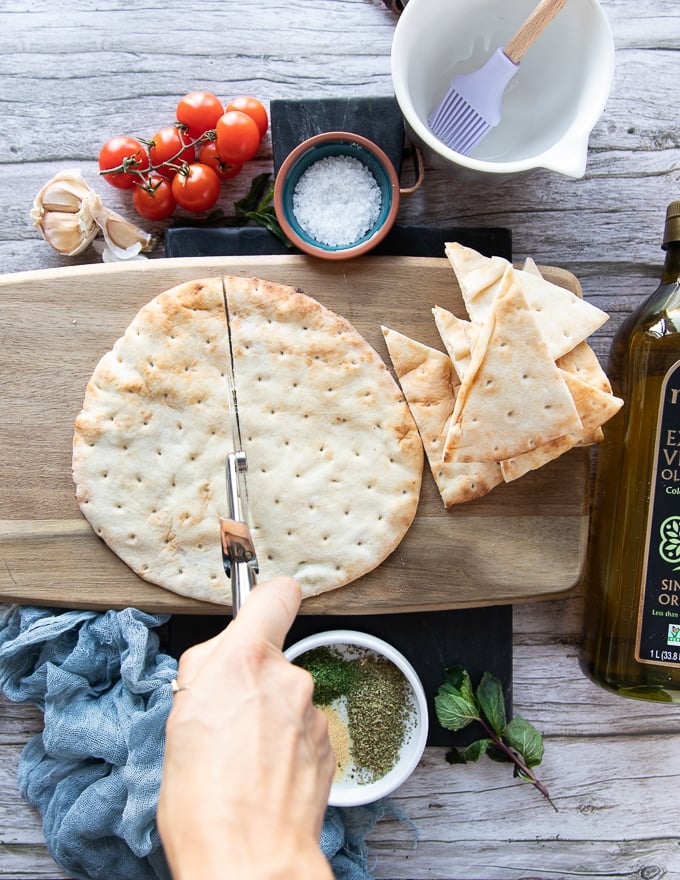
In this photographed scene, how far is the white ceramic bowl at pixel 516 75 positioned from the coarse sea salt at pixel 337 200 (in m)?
0.15

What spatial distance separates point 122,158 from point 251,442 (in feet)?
2.31

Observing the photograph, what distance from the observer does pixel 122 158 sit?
1632 mm

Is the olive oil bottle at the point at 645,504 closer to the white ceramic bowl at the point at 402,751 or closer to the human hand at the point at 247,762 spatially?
the white ceramic bowl at the point at 402,751

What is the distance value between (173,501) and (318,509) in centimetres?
32

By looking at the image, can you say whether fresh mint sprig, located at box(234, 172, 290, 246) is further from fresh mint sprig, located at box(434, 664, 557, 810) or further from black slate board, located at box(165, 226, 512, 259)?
fresh mint sprig, located at box(434, 664, 557, 810)

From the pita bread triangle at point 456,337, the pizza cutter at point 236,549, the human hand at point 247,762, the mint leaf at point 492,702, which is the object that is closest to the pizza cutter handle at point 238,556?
the pizza cutter at point 236,549

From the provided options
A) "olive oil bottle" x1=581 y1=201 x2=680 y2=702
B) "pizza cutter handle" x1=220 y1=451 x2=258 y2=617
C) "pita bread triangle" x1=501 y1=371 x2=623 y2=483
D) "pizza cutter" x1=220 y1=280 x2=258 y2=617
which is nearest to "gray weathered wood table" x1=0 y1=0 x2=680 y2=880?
"olive oil bottle" x1=581 y1=201 x2=680 y2=702

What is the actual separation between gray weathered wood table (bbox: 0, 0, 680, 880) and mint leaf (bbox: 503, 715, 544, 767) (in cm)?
13

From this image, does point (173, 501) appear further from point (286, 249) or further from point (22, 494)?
point (286, 249)

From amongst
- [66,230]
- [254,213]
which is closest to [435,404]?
[254,213]

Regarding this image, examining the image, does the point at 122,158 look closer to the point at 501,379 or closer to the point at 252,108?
the point at 252,108

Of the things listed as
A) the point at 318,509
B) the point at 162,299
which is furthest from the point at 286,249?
the point at 318,509

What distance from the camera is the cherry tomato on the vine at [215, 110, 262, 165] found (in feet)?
5.24

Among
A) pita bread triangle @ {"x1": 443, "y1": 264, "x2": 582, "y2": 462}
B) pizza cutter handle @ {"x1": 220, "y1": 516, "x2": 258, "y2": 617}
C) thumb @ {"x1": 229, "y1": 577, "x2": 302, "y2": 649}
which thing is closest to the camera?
thumb @ {"x1": 229, "y1": 577, "x2": 302, "y2": 649}
